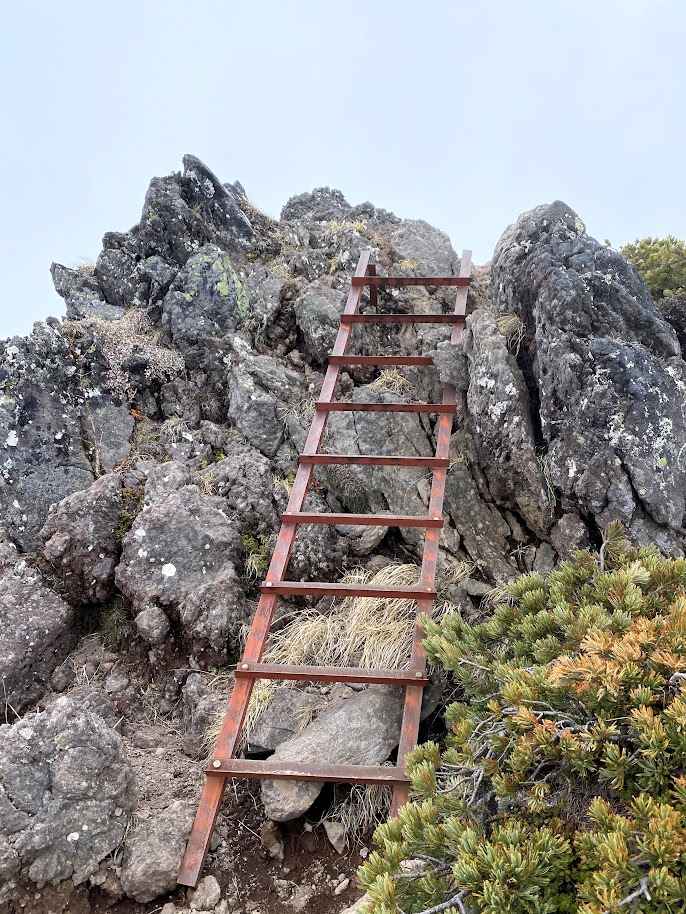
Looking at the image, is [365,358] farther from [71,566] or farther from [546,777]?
[546,777]

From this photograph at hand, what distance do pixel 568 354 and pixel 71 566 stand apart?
4.56m

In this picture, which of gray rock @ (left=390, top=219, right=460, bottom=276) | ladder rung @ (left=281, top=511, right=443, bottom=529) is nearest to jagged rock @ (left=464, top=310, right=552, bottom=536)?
ladder rung @ (left=281, top=511, right=443, bottom=529)

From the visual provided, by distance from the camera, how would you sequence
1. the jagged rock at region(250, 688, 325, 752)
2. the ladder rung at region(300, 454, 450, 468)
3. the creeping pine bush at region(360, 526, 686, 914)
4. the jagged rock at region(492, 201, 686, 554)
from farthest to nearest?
the ladder rung at region(300, 454, 450, 468), the jagged rock at region(492, 201, 686, 554), the jagged rock at region(250, 688, 325, 752), the creeping pine bush at region(360, 526, 686, 914)

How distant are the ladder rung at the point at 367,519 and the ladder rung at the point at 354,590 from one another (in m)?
0.53

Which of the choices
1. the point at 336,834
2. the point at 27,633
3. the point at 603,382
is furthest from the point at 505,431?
the point at 27,633

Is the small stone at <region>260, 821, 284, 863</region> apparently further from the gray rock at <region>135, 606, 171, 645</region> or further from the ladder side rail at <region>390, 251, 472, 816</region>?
the gray rock at <region>135, 606, 171, 645</region>

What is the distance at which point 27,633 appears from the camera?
5.14m

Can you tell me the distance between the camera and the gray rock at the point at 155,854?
11.9 ft

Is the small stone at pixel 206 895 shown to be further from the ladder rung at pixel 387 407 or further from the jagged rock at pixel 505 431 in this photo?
the ladder rung at pixel 387 407

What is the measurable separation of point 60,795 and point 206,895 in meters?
1.02

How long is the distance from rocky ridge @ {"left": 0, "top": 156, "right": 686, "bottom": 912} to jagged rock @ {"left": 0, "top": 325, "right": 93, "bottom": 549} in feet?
0.06

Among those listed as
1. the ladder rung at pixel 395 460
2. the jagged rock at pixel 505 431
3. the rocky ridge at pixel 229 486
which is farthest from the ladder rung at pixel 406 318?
the ladder rung at pixel 395 460

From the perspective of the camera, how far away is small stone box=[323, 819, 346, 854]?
3969 millimetres

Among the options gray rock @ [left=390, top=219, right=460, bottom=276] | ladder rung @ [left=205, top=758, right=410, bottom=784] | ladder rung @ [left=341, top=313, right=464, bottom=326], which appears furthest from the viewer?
gray rock @ [left=390, top=219, right=460, bottom=276]
